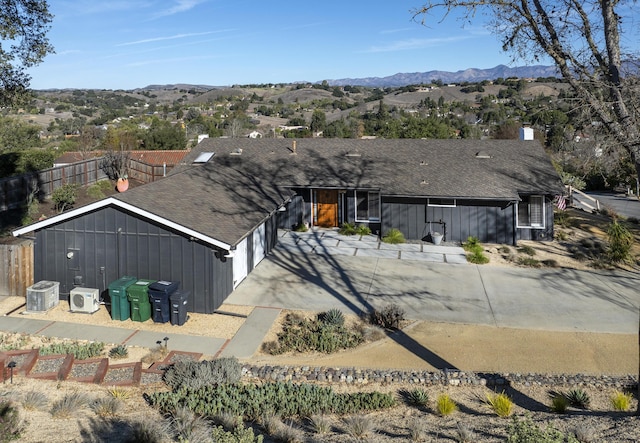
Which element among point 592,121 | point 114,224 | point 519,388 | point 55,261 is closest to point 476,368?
point 519,388

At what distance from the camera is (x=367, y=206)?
952 inches

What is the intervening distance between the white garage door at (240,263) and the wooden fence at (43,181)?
14.6 metres

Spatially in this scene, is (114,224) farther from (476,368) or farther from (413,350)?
(476,368)

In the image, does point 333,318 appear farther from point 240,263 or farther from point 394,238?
point 394,238

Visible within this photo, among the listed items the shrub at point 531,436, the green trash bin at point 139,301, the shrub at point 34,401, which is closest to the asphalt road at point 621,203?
the green trash bin at point 139,301

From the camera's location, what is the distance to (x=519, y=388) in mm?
10344

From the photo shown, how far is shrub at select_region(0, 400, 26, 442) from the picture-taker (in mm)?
7207

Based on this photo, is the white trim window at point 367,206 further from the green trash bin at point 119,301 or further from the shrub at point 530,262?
the green trash bin at point 119,301

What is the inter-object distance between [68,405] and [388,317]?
8091mm

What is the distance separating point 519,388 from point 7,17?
1938 cm

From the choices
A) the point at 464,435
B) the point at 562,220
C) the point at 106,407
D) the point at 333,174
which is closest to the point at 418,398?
the point at 464,435

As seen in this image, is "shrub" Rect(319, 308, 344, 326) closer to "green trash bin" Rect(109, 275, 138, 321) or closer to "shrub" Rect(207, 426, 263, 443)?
"green trash bin" Rect(109, 275, 138, 321)

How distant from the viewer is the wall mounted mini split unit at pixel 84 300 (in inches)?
572

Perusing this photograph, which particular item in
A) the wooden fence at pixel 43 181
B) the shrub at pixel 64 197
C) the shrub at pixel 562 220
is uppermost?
the wooden fence at pixel 43 181
